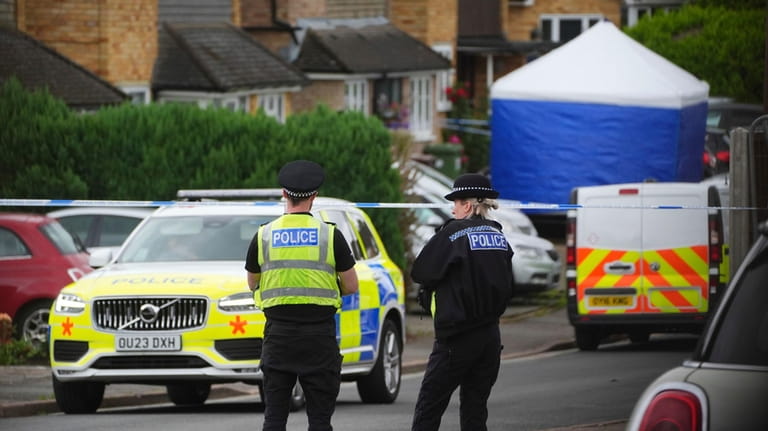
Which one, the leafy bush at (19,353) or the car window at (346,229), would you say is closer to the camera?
the car window at (346,229)

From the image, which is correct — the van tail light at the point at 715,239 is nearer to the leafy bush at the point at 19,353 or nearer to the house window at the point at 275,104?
the leafy bush at the point at 19,353

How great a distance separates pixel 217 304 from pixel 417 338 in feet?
29.9

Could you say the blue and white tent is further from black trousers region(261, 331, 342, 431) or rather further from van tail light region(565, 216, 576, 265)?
black trousers region(261, 331, 342, 431)

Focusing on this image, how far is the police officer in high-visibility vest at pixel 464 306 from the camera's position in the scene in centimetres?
929

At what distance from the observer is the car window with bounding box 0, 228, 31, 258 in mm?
18312

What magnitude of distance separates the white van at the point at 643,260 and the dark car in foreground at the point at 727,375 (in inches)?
507

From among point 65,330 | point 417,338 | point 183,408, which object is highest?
point 65,330

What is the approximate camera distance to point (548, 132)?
27781 mm

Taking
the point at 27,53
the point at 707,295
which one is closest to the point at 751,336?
the point at 707,295

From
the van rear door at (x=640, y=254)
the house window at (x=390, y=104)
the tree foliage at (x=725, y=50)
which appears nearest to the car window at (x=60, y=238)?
the van rear door at (x=640, y=254)

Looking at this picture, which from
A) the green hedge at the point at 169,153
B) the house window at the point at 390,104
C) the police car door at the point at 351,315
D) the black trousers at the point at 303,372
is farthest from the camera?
the house window at the point at 390,104

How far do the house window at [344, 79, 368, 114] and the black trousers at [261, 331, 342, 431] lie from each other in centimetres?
3469

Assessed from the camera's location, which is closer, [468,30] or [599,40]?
[599,40]

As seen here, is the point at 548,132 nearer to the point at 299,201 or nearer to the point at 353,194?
the point at 353,194
